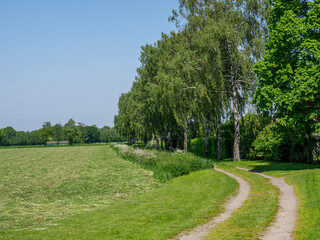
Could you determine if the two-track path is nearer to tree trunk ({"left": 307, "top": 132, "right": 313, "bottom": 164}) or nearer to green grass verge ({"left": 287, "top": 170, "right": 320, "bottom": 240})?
green grass verge ({"left": 287, "top": 170, "right": 320, "bottom": 240})

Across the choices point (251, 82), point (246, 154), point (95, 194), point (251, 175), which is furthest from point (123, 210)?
point (246, 154)

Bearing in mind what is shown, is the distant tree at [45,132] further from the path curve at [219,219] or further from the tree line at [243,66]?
the path curve at [219,219]

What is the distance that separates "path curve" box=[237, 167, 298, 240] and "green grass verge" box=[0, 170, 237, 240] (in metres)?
2.40

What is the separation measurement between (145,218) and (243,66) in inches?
843

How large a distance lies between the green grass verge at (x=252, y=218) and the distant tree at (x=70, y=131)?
167 metres

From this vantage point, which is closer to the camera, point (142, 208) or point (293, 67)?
point (142, 208)

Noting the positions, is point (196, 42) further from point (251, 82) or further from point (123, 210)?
point (123, 210)

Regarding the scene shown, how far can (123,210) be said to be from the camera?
44.1ft

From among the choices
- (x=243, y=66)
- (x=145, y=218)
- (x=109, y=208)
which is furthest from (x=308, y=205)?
(x=243, y=66)

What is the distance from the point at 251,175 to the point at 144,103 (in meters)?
25.9

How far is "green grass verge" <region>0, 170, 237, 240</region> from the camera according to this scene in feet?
33.2

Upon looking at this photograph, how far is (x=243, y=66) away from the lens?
29.8m

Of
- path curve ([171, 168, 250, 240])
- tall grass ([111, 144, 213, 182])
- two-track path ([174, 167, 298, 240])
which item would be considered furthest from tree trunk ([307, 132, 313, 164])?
path curve ([171, 168, 250, 240])

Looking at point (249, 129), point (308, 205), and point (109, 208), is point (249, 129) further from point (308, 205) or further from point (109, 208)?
point (109, 208)
